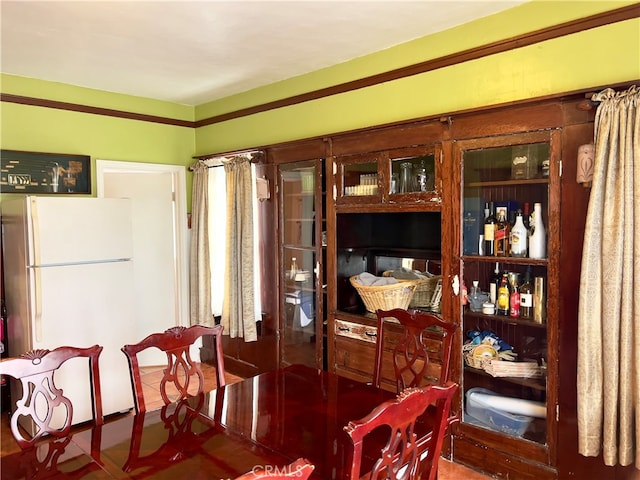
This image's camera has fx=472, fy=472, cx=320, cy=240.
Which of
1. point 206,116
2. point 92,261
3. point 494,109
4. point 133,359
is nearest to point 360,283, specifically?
point 494,109

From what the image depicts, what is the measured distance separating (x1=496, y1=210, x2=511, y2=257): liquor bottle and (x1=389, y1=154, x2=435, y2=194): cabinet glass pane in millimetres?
436

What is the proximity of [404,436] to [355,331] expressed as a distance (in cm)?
197

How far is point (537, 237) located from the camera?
8.05 feet

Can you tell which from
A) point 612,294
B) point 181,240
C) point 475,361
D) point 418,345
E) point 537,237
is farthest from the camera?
point 181,240

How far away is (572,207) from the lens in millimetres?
2303

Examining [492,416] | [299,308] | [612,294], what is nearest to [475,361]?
[492,416]

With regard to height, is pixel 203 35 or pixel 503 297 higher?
pixel 203 35

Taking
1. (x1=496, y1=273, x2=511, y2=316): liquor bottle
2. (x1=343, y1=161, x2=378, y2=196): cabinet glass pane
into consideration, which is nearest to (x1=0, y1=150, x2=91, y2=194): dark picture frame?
(x1=343, y1=161, x2=378, y2=196): cabinet glass pane

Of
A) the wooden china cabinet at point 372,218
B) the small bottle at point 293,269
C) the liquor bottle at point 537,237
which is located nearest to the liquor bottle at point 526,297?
the liquor bottle at point 537,237

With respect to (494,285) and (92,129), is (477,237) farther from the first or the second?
(92,129)

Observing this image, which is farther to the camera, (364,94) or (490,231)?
(364,94)

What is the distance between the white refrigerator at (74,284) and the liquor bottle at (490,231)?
2.58 metres

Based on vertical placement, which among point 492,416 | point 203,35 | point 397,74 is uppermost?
point 203,35

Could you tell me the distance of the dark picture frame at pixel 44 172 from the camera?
12.1ft
